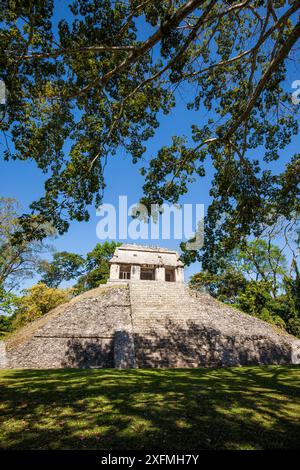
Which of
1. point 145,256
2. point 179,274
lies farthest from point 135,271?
point 179,274

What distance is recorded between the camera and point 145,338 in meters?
15.5

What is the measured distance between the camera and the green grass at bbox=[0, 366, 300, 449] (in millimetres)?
3170

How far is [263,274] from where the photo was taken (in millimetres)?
31062

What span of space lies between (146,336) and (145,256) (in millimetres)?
17520

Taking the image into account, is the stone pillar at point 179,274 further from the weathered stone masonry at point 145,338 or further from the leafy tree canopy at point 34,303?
the leafy tree canopy at point 34,303

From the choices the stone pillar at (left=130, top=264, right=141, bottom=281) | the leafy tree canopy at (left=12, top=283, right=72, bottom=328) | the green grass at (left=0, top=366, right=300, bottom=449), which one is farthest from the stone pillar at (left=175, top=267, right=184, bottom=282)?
the green grass at (left=0, top=366, right=300, bottom=449)

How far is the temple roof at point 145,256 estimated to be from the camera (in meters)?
31.2

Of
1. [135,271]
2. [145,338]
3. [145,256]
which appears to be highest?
[145,256]

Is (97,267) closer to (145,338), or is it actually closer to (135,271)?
(135,271)

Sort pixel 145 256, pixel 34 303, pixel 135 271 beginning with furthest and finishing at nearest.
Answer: pixel 145 256
pixel 135 271
pixel 34 303

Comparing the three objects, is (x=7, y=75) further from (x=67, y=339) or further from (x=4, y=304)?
(x=4, y=304)

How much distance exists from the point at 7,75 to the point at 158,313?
16.2 metres

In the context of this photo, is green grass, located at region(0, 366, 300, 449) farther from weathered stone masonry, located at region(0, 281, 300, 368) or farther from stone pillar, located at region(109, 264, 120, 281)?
stone pillar, located at region(109, 264, 120, 281)
